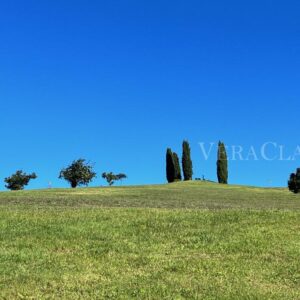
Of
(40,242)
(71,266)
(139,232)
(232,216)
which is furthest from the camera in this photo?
(232,216)

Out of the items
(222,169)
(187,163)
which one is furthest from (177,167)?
(222,169)

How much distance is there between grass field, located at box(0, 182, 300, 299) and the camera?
11.6 meters

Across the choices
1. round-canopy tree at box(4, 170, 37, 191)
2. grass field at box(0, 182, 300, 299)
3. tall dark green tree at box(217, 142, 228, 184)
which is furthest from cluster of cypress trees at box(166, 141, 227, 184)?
grass field at box(0, 182, 300, 299)

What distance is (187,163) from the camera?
11669 centimetres

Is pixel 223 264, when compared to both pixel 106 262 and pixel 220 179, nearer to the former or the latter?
pixel 106 262

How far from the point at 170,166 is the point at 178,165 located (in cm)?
174

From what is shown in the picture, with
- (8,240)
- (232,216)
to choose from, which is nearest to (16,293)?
(8,240)

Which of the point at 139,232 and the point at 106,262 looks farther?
the point at 139,232

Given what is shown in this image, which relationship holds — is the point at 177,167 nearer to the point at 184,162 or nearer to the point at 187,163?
the point at 184,162

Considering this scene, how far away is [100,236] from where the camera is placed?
17344 mm

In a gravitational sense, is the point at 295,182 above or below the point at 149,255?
above

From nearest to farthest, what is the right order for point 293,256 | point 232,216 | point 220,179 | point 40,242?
point 293,256
point 40,242
point 232,216
point 220,179

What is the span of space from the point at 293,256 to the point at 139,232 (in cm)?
522

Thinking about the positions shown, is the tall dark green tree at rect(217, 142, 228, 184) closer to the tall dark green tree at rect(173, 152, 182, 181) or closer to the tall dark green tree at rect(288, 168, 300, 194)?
the tall dark green tree at rect(173, 152, 182, 181)
